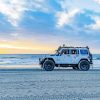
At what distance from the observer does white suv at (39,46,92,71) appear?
30.0m

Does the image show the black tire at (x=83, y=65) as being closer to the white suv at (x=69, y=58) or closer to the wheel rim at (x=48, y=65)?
the white suv at (x=69, y=58)

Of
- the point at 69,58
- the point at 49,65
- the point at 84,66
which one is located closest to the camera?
the point at 69,58

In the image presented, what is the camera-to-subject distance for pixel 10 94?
1405cm

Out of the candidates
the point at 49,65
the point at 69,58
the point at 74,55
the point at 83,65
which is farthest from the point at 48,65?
the point at 83,65

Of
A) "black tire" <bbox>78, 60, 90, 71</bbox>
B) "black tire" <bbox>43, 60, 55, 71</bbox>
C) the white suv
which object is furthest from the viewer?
"black tire" <bbox>78, 60, 90, 71</bbox>

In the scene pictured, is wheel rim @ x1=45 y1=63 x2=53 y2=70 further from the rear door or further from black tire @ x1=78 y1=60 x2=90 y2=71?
black tire @ x1=78 y1=60 x2=90 y2=71

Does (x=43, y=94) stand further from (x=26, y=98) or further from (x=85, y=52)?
(x=85, y=52)

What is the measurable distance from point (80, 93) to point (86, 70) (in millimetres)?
16291

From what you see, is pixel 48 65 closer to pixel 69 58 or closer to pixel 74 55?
pixel 69 58

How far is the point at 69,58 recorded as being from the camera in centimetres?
3008

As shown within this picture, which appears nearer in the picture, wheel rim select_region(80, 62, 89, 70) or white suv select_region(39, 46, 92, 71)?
white suv select_region(39, 46, 92, 71)

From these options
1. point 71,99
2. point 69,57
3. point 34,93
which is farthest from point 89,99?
point 69,57

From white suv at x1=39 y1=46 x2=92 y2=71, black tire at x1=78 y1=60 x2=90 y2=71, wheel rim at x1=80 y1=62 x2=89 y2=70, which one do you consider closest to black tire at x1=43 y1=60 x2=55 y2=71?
white suv at x1=39 y1=46 x2=92 y2=71

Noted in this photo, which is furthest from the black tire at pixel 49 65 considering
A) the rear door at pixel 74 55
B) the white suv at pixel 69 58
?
the rear door at pixel 74 55
